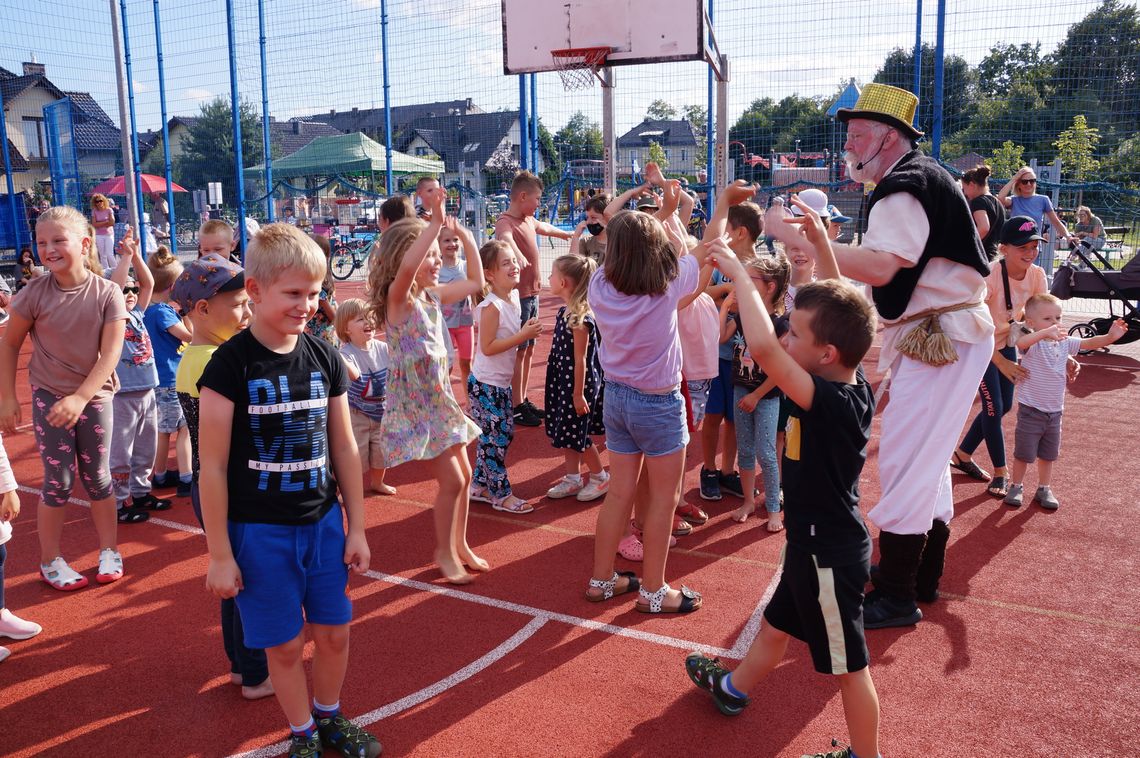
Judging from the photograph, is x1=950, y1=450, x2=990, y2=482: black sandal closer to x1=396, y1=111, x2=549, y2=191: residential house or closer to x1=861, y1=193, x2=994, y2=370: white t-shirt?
x1=861, y1=193, x2=994, y2=370: white t-shirt

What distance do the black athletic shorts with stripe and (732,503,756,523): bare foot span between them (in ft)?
8.18

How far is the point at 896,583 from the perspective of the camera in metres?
3.93

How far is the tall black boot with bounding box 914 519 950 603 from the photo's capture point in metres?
4.07

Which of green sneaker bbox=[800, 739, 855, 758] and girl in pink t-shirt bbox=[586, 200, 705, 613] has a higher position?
girl in pink t-shirt bbox=[586, 200, 705, 613]

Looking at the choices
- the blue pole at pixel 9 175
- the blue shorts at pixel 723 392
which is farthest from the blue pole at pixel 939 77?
the blue pole at pixel 9 175

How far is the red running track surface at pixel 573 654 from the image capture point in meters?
3.13

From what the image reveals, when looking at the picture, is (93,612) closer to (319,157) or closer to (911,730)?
(911,730)

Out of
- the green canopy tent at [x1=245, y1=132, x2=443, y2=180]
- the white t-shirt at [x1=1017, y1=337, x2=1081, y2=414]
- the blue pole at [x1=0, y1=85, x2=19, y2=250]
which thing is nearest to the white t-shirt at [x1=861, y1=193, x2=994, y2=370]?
the white t-shirt at [x1=1017, y1=337, x2=1081, y2=414]

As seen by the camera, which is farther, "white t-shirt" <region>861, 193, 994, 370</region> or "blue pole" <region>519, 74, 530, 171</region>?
"blue pole" <region>519, 74, 530, 171</region>

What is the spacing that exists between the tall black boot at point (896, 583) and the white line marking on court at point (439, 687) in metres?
1.61

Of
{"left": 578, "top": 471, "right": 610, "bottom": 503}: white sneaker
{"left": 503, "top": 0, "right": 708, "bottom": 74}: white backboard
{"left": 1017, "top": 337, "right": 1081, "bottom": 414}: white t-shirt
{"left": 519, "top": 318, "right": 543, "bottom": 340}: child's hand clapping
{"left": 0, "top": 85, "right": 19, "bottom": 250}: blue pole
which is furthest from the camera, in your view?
{"left": 0, "top": 85, "right": 19, "bottom": 250}: blue pole

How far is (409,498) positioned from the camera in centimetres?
582

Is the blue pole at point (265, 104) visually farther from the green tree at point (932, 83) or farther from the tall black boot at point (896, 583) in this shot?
the tall black boot at point (896, 583)

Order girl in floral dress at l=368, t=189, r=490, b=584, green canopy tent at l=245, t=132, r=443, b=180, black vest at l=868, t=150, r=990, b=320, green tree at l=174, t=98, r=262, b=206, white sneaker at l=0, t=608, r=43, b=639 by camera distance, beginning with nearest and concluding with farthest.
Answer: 1. black vest at l=868, t=150, r=990, b=320
2. white sneaker at l=0, t=608, r=43, b=639
3. girl in floral dress at l=368, t=189, r=490, b=584
4. green canopy tent at l=245, t=132, r=443, b=180
5. green tree at l=174, t=98, r=262, b=206
